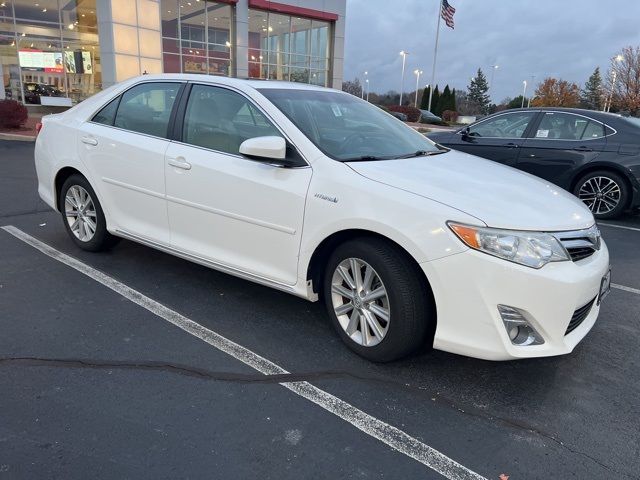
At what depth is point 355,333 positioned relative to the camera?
10.9ft

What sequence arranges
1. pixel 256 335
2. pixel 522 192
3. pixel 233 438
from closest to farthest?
pixel 233 438
pixel 522 192
pixel 256 335

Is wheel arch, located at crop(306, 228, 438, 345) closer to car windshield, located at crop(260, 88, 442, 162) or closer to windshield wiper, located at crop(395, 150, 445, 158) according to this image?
car windshield, located at crop(260, 88, 442, 162)

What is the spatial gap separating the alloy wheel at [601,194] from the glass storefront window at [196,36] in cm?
1879

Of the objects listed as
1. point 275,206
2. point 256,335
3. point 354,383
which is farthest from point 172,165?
point 354,383

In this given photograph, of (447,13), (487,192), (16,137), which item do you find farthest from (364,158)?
(447,13)

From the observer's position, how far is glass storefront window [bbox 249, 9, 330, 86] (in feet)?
85.4

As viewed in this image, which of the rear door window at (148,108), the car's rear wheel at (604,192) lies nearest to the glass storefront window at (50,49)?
the rear door window at (148,108)

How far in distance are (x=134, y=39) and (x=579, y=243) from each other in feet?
73.3

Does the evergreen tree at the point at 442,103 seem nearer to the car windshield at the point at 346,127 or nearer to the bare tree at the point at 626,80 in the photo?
the bare tree at the point at 626,80

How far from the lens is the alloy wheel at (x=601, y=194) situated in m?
7.42

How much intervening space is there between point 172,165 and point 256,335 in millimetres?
1432

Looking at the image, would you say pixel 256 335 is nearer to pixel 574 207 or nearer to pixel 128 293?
pixel 128 293

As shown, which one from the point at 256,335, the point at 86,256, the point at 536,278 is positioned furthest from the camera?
the point at 86,256

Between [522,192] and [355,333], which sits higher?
[522,192]
